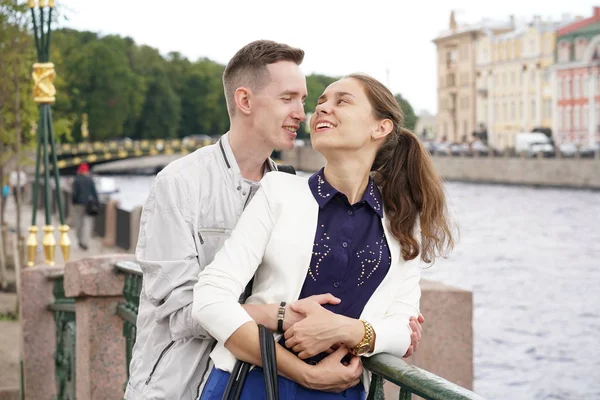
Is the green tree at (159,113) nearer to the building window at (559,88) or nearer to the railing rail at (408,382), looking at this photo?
the building window at (559,88)

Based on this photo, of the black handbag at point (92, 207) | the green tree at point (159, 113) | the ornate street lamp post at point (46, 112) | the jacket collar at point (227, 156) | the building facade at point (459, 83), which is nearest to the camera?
the jacket collar at point (227, 156)

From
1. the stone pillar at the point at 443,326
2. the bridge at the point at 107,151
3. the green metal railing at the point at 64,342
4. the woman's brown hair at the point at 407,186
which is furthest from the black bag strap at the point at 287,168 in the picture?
the bridge at the point at 107,151

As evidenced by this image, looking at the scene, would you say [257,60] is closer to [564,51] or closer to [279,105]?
[279,105]

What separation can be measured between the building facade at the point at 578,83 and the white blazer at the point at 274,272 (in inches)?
2711

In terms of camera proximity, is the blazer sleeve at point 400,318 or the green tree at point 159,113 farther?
the green tree at point 159,113

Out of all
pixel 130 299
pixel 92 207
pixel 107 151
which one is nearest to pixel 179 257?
pixel 130 299

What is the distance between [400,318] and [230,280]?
383 mm

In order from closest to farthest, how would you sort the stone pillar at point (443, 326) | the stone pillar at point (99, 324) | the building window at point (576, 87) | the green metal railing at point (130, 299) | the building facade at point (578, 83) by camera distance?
the green metal railing at point (130, 299)
the stone pillar at point (99, 324)
the stone pillar at point (443, 326)
the building facade at point (578, 83)
the building window at point (576, 87)

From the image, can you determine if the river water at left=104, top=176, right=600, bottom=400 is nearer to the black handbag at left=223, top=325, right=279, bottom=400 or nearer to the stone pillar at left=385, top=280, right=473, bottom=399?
the black handbag at left=223, top=325, right=279, bottom=400

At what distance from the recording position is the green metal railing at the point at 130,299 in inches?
171

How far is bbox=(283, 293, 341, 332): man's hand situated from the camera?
8.25ft

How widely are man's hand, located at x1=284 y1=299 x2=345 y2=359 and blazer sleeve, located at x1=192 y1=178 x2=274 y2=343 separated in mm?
117

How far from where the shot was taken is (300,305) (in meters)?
2.51

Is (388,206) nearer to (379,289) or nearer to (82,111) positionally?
(379,289)
